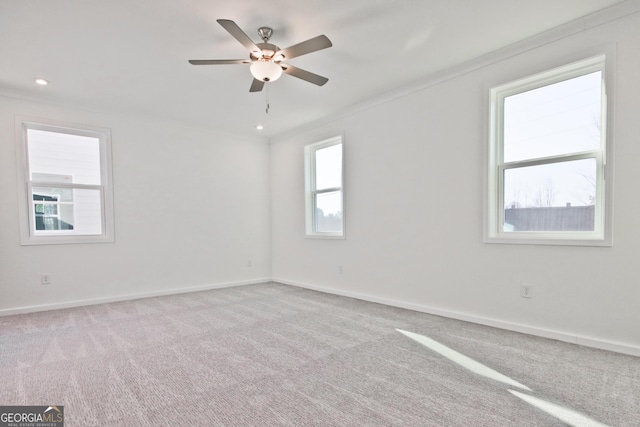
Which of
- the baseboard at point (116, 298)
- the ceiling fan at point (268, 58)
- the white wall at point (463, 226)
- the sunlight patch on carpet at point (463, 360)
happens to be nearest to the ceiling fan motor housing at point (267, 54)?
the ceiling fan at point (268, 58)

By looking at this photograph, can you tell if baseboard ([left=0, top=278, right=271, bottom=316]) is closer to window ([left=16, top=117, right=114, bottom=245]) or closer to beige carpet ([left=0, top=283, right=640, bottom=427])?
beige carpet ([left=0, top=283, right=640, bottom=427])

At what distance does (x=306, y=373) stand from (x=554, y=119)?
302 cm

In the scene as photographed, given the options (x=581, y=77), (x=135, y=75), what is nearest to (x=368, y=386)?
(x=581, y=77)

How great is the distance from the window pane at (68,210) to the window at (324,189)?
3.01m

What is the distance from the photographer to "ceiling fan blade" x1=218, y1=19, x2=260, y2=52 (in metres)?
2.05

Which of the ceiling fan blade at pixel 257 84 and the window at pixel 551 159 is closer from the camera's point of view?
the window at pixel 551 159

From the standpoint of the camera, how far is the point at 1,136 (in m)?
3.72

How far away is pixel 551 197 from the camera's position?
2.88 metres

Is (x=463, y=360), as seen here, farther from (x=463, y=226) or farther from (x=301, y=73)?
(x=301, y=73)

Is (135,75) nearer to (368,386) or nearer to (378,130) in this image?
(378,130)

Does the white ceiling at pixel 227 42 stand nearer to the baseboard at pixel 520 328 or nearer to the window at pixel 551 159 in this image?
the window at pixel 551 159

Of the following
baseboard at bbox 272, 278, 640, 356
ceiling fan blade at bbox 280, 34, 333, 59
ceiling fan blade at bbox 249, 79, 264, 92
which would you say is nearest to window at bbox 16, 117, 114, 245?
ceiling fan blade at bbox 249, 79, 264, 92

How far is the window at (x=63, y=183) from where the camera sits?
3883 millimetres

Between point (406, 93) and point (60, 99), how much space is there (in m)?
→ 4.28
